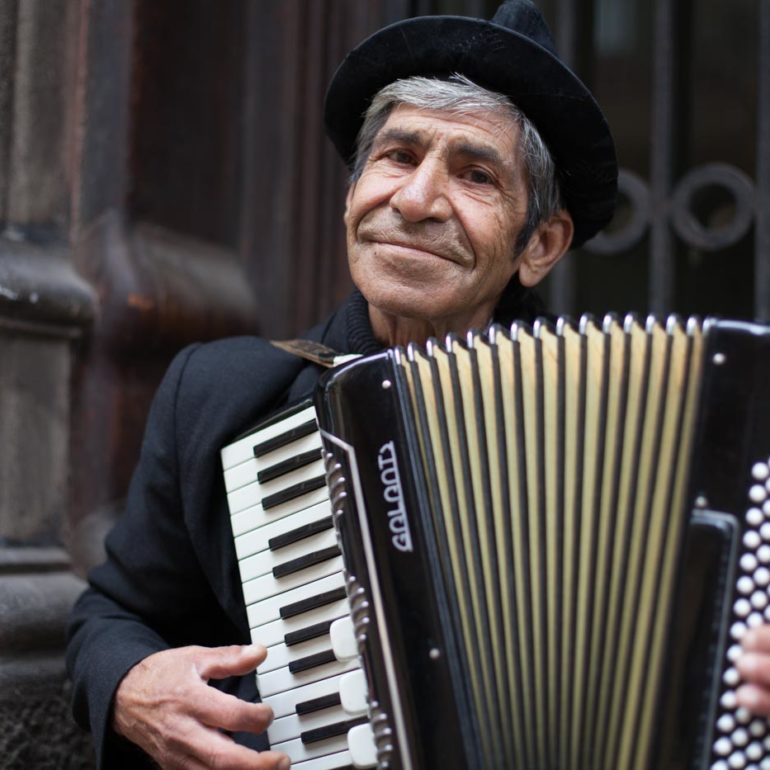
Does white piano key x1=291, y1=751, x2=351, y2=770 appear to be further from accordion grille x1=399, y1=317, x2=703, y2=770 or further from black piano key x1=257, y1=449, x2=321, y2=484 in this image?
black piano key x1=257, y1=449, x2=321, y2=484

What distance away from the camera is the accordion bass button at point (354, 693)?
1.53m

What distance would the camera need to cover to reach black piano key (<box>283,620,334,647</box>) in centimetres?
159

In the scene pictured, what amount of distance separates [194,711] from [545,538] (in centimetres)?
55

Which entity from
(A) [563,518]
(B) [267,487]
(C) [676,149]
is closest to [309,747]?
(B) [267,487]

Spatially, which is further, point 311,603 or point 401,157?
point 401,157

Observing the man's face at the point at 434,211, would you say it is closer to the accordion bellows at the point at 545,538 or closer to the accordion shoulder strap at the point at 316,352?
the accordion shoulder strap at the point at 316,352

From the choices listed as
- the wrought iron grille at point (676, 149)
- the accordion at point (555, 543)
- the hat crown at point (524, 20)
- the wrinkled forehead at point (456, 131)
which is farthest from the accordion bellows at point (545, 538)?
the wrought iron grille at point (676, 149)

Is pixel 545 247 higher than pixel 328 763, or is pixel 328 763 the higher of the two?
pixel 545 247

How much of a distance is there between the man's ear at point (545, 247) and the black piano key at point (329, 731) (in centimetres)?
88

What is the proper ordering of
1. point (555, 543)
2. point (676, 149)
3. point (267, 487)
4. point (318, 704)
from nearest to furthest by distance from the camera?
1. point (555, 543)
2. point (318, 704)
3. point (267, 487)
4. point (676, 149)

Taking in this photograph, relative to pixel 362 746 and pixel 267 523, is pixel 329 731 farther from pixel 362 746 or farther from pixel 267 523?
pixel 267 523

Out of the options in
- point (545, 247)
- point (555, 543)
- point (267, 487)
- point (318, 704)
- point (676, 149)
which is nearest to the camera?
point (555, 543)

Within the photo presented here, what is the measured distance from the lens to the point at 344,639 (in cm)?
154

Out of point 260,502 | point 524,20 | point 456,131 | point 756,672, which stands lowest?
point 756,672
